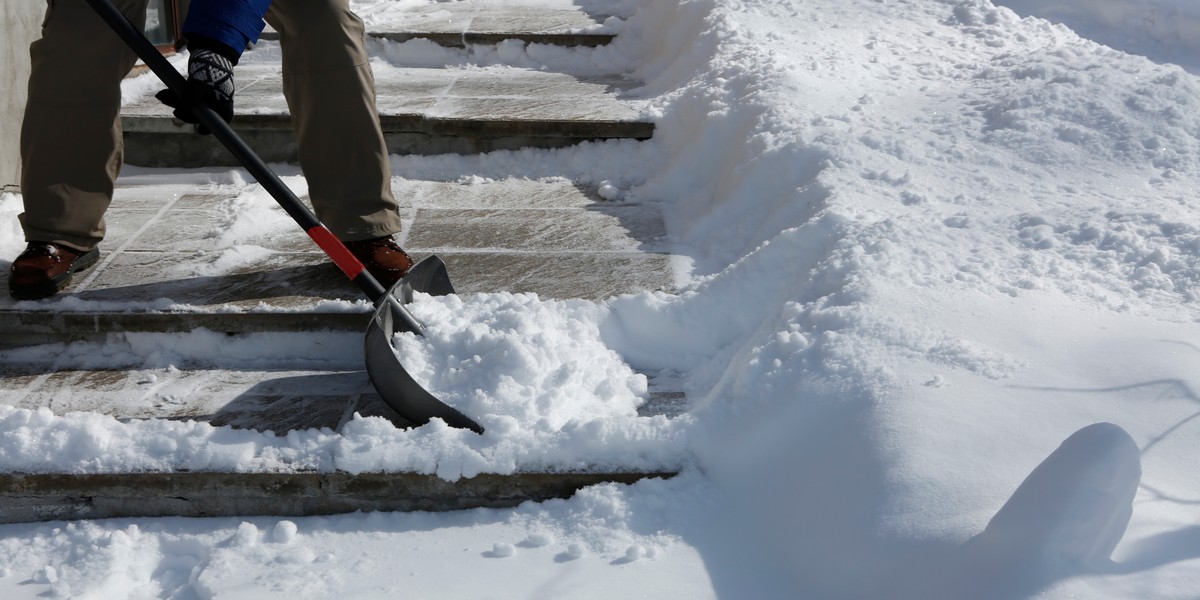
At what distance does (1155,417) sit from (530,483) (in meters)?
1.09

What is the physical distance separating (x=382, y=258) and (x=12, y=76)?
4.88ft

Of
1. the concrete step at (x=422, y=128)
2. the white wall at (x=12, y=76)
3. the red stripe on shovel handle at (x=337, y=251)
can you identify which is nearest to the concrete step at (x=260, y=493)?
the red stripe on shovel handle at (x=337, y=251)

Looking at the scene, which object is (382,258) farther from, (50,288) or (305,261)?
(50,288)

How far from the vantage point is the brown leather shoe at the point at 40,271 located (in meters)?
2.43

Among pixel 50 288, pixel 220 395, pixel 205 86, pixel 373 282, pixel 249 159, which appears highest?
pixel 205 86

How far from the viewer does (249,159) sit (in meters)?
2.15

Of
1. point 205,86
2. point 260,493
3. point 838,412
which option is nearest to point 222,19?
point 205,86

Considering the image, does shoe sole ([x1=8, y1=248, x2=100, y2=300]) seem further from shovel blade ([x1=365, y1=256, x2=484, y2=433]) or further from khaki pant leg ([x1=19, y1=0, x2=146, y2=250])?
shovel blade ([x1=365, y1=256, x2=484, y2=433])

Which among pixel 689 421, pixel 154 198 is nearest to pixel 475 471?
pixel 689 421

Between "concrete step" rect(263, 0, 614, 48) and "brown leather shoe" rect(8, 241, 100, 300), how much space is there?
7.37ft

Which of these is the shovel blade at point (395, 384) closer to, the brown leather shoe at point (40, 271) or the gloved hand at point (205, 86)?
the gloved hand at point (205, 86)

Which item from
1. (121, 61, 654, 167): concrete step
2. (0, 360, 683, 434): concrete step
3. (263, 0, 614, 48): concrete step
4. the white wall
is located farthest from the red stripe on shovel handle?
(263, 0, 614, 48): concrete step

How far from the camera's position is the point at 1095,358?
6.21 feet

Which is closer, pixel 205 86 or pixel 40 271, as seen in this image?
pixel 205 86
